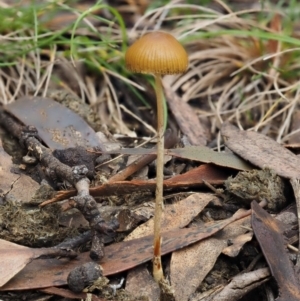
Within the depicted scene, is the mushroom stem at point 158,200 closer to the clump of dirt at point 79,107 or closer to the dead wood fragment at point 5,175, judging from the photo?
the dead wood fragment at point 5,175

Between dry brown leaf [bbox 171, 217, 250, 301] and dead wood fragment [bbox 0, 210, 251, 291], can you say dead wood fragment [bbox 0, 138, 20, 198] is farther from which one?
dry brown leaf [bbox 171, 217, 250, 301]

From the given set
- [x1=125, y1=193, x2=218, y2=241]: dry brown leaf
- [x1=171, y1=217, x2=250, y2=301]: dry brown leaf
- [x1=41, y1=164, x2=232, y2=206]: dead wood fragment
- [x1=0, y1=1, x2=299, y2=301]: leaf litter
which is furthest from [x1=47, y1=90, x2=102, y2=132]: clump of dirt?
[x1=171, y1=217, x2=250, y2=301]: dry brown leaf

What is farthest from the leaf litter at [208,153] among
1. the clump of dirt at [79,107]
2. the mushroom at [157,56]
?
the mushroom at [157,56]

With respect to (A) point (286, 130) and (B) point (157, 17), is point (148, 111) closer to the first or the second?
(A) point (286, 130)

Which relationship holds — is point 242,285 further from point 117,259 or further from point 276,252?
point 117,259

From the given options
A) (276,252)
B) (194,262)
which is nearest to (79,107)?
(194,262)
